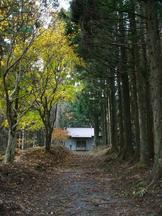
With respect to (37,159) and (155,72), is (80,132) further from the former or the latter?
(155,72)

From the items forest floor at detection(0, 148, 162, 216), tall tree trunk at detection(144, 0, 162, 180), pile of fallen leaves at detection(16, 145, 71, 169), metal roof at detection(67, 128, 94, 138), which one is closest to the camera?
forest floor at detection(0, 148, 162, 216)

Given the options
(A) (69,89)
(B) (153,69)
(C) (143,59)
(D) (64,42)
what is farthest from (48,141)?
(B) (153,69)

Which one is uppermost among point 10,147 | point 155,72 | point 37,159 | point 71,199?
point 155,72

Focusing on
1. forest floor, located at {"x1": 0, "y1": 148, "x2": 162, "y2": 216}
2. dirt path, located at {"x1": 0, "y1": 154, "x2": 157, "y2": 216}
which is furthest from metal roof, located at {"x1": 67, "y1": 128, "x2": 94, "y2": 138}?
dirt path, located at {"x1": 0, "y1": 154, "x2": 157, "y2": 216}

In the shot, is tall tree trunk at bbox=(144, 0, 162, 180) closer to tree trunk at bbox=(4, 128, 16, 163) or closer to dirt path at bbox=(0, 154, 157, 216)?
dirt path at bbox=(0, 154, 157, 216)

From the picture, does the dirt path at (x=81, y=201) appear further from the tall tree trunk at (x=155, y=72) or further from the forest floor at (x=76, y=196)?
the tall tree trunk at (x=155, y=72)

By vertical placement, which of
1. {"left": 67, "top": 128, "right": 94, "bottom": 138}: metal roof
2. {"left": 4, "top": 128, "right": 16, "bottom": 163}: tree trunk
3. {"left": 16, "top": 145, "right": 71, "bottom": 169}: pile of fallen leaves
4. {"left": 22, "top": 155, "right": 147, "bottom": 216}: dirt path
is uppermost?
{"left": 67, "top": 128, "right": 94, "bottom": 138}: metal roof

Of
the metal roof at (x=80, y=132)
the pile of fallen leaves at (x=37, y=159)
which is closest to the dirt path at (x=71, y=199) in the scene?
the pile of fallen leaves at (x=37, y=159)

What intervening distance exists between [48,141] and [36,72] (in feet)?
30.8

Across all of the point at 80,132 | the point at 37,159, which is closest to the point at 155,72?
the point at 37,159

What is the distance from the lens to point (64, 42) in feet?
81.6

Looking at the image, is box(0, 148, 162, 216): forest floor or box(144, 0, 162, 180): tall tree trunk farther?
box(144, 0, 162, 180): tall tree trunk

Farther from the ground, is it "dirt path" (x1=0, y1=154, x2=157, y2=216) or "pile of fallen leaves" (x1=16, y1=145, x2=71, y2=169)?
"pile of fallen leaves" (x1=16, y1=145, x2=71, y2=169)

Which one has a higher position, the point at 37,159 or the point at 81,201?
the point at 37,159
